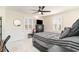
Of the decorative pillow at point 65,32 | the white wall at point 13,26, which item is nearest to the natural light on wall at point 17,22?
the white wall at point 13,26

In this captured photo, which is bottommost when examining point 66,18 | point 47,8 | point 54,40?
point 54,40

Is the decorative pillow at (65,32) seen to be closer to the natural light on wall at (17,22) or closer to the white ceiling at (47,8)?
the white ceiling at (47,8)

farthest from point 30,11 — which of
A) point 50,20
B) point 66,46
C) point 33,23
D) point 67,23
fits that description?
point 66,46

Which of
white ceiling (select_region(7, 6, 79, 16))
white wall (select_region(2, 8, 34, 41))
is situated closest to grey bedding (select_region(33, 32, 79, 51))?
white wall (select_region(2, 8, 34, 41))

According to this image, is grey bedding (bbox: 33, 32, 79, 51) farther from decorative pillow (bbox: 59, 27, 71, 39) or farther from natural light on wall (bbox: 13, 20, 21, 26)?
natural light on wall (bbox: 13, 20, 21, 26)

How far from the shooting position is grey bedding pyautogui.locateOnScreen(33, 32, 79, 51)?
0.87 m

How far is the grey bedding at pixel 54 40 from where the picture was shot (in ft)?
2.86

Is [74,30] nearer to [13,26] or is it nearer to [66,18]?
[66,18]

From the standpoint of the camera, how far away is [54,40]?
973 millimetres

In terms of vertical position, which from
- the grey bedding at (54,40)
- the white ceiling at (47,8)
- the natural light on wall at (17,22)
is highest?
the white ceiling at (47,8)

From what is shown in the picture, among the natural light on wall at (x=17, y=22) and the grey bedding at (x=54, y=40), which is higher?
the natural light on wall at (x=17, y=22)

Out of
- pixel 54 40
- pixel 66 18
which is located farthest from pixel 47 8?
pixel 54 40
